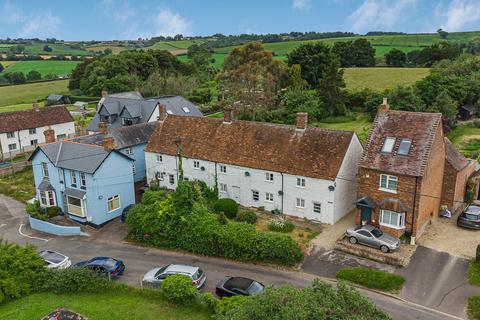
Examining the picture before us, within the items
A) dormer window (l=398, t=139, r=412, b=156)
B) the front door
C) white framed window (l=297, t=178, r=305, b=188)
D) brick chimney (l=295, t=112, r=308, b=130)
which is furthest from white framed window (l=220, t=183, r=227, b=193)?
dormer window (l=398, t=139, r=412, b=156)

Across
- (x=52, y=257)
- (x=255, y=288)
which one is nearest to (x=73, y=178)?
(x=52, y=257)

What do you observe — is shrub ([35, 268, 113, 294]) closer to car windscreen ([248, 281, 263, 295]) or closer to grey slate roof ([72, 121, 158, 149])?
car windscreen ([248, 281, 263, 295])

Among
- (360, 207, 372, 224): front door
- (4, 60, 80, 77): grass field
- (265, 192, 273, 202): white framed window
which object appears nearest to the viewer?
(360, 207, 372, 224): front door

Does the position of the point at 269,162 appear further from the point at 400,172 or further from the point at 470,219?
the point at 470,219

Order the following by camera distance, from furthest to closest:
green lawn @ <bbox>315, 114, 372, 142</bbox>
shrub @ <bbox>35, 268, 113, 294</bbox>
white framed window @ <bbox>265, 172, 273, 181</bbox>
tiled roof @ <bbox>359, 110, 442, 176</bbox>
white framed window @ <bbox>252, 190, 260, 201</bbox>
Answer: green lawn @ <bbox>315, 114, 372, 142</bbox>
white framed window @ <bbox>252, 190, 260, 201</bbox>
white framed window @ <bbox>265, 172, 273, 181</bbox>
tiled roof @ <bbox>359, 110, 442, 176</bbox>
shrub @ <bbox>35, 268, 113, 294</bbox>

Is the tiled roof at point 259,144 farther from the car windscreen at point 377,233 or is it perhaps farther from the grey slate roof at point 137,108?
the grey slate roof at point 137,108

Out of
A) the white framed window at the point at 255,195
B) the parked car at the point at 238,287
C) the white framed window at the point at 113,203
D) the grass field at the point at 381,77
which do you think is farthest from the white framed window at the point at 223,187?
the grass field at the point at 381,77
